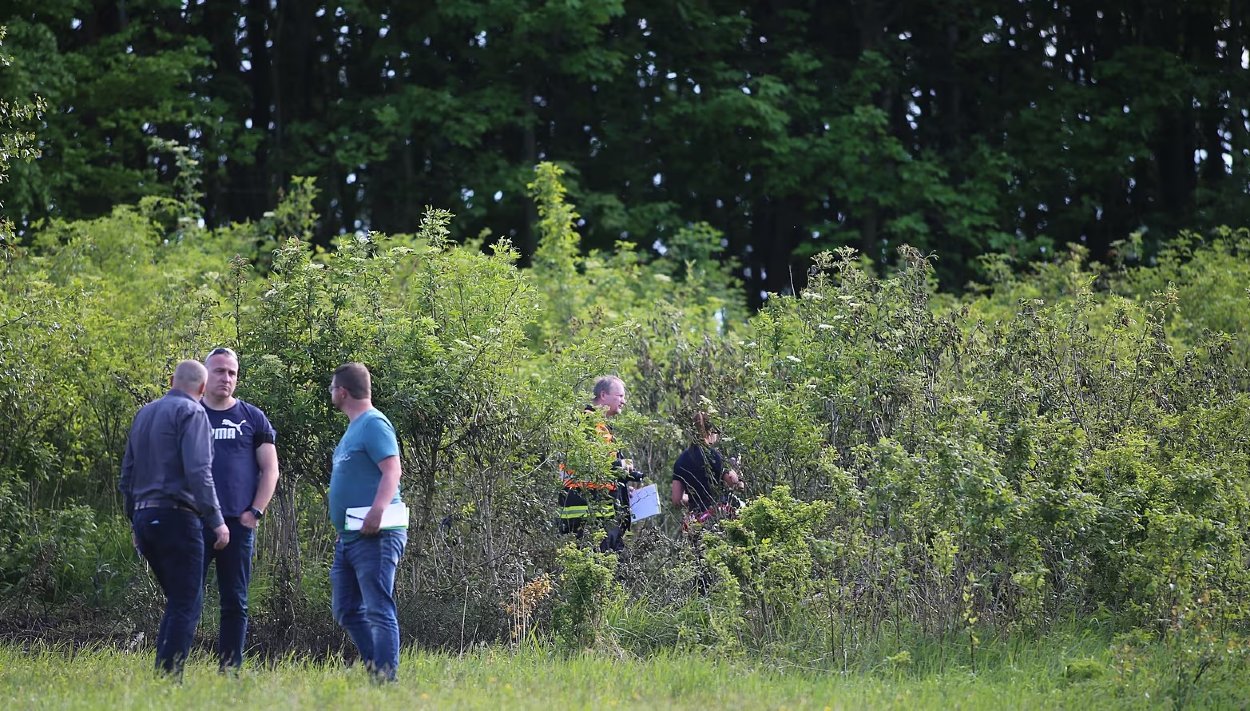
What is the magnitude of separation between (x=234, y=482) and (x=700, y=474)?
12.7ft

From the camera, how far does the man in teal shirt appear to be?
23.1 ft

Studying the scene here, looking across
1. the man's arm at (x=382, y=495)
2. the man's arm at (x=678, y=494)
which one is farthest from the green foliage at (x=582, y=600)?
the man's arm at (x=382, y=495)

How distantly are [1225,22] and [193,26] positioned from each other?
18.8 m

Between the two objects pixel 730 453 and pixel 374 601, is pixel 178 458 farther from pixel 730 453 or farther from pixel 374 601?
pixel 730 453

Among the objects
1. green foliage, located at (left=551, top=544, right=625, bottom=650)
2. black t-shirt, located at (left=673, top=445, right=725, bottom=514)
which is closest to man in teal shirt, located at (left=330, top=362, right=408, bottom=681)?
green foliage, located at (left=551, top=544, right=625, bottom=650)

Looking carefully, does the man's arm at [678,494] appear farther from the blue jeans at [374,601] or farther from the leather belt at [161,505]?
the leather belt at [161,505]

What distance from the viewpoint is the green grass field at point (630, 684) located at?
6543 mm

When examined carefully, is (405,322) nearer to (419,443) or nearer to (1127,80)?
(419,443)

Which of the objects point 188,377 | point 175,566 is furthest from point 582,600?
point 188,377

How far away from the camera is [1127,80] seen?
79.3ft

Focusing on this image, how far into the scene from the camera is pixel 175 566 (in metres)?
7.07

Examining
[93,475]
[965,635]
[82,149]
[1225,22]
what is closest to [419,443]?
[965,635]

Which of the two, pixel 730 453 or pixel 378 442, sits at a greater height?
pixel 378 442

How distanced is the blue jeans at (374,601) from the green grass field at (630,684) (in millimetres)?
137
